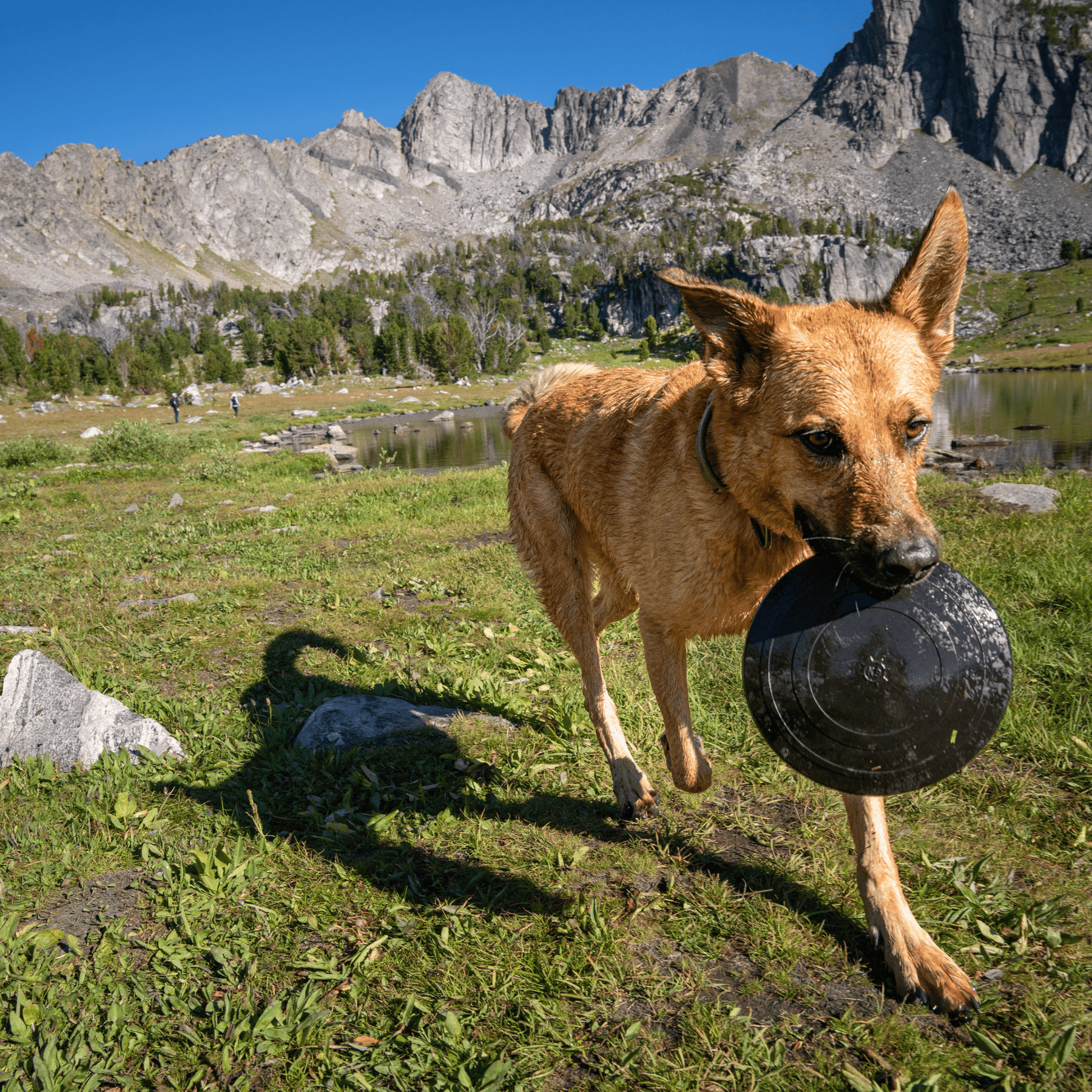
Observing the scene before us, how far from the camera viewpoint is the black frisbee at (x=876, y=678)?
2.79 m

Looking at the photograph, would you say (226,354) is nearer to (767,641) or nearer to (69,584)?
(69,584)

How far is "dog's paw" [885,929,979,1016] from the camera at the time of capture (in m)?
2.76

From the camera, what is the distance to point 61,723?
4742 mm

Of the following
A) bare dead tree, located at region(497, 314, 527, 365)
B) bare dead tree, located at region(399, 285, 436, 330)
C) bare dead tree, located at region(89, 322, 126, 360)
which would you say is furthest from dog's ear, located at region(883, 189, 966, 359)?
bare dead tree, located at region(89, 322, 126, 360)

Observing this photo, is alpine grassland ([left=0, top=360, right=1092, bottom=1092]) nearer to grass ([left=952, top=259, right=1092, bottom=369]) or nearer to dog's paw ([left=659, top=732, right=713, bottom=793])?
dog's paw ([left=659, top=732, right=713, bottom=793])

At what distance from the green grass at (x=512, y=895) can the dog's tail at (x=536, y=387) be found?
247 centimetres

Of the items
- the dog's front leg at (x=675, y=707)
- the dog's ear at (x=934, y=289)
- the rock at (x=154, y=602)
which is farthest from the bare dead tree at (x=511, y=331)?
the dog's ear at (x=934, y=289)

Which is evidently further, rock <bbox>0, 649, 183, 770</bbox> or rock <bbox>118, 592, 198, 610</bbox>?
rock <bbox>118, 592, 198, 610</bbox>

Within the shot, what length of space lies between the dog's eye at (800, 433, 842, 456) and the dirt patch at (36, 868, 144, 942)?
4.02 m

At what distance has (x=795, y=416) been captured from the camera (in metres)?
2.69

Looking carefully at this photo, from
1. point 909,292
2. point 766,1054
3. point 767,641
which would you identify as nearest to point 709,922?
point 766,1054

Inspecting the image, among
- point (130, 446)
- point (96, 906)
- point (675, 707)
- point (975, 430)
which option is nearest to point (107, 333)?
point (130, 446)

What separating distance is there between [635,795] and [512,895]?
1040 millimetres

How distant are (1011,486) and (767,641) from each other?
10.4 metres
